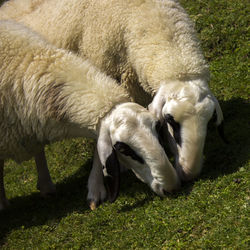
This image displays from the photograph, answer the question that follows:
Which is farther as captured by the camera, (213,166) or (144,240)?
(213,166)

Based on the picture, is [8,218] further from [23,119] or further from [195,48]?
[195,48]

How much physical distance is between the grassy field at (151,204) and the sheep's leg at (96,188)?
0.17 metres

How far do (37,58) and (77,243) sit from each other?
2142 mm

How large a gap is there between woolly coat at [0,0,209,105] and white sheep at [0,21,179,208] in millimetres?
684

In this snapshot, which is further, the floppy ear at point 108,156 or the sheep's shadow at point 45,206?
the sheep's shadow at point 45,206

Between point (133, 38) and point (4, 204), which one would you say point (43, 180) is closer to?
point (4, 204)

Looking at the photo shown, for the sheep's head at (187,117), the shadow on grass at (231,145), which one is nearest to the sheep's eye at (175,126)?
the sheep's head at (187,117)

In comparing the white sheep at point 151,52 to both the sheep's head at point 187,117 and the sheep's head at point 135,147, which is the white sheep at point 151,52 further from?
the sheep's head at point 135,147

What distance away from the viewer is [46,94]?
514cm

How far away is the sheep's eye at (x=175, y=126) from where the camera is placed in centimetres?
508

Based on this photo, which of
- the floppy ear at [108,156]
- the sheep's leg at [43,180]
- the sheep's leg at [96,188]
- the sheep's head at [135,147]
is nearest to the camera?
the sheep's head at [135,147]

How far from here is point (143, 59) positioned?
5734 mm

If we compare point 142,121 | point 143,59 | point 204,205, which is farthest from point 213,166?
point 143,59

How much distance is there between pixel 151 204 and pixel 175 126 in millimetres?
909
